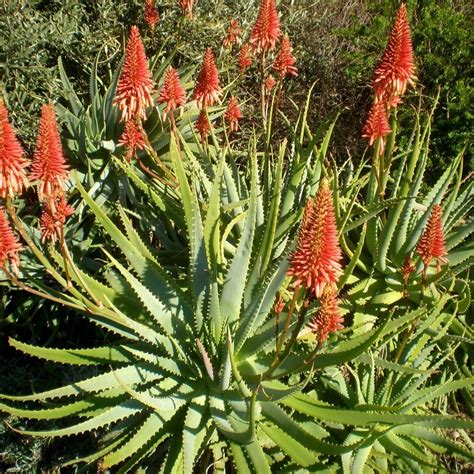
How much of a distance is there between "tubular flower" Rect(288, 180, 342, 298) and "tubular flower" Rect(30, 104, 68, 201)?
0.83 meters

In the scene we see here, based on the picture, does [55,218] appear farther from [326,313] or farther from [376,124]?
[376,124]

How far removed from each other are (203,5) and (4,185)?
3319 mm

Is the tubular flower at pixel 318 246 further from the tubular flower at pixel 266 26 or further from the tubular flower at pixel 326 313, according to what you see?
the tubular flower at pixel 266 26

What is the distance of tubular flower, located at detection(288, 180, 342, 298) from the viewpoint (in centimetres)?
161

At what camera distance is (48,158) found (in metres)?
1.97

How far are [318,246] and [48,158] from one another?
0.92m

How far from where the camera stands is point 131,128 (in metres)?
2.84

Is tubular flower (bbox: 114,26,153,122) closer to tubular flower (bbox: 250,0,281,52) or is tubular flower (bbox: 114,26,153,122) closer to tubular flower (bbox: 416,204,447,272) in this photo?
tubular flower (bbox: 250,0,281,52)

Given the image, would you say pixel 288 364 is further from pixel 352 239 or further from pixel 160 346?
pixel 352 239

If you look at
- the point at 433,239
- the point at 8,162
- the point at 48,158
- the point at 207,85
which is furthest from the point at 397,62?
the point at 8,162

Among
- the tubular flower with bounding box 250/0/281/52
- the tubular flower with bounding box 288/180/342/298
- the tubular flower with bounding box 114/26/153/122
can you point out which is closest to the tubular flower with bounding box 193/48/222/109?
the tubular flower with bounding box 250/0/281/52

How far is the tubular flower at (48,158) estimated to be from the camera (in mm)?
1943

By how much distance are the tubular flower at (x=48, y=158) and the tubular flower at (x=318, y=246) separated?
32.6 inches

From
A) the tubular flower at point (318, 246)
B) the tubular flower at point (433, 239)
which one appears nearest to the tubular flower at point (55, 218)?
the tubular flower at point (318, 246)
